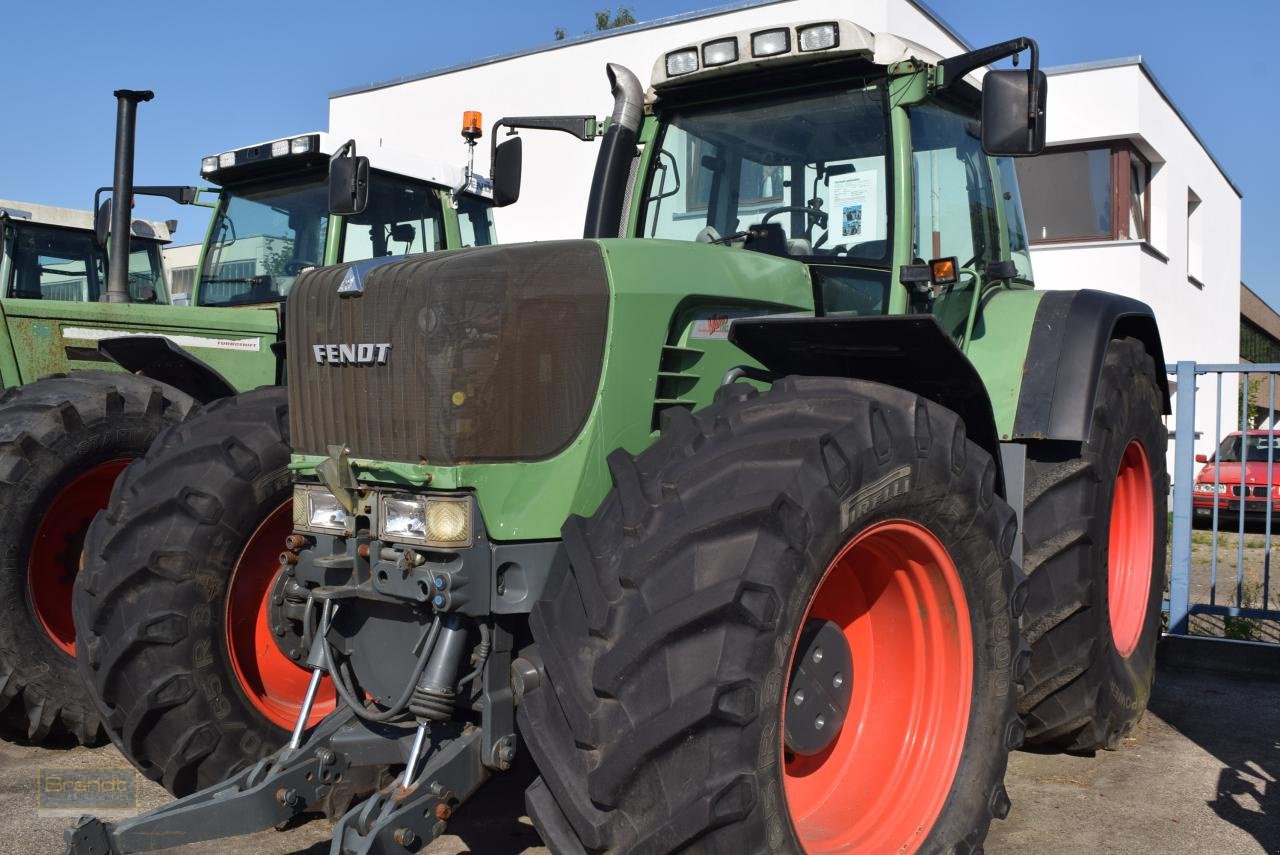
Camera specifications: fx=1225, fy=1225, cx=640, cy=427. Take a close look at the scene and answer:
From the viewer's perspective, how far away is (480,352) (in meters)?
3.08

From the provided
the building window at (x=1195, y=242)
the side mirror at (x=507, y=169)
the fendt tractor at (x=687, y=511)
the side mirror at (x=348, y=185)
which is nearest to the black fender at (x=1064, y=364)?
the fendt tractor at (x=687, y=511)

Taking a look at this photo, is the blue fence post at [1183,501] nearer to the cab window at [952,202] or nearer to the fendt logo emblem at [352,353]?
the cab window at [952,202]

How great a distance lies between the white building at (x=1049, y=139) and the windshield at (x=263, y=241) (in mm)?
8986

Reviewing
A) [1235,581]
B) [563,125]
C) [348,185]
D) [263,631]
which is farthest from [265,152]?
[1235,581]

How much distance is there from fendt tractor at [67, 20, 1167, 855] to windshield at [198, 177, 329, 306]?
9.19ft

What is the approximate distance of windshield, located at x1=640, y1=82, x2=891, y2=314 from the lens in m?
4.01

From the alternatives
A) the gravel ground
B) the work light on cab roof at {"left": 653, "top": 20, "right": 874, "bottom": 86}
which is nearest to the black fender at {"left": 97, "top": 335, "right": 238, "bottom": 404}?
the work light on cab roof at {"left": 653, "top": 20, "right": 874, "bottom": 86}

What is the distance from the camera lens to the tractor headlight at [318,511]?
10.8 ft

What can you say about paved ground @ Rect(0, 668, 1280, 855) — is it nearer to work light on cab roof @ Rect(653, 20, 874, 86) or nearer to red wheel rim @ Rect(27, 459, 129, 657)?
red wheel rim @ Rect(27, 459, 129, 657)

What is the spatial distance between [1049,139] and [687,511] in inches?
584

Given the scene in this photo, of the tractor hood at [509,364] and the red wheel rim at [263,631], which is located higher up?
the tractor hood at [509,364]

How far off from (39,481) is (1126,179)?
49.4 ft

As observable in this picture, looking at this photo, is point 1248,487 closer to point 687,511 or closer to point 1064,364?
point 1064,364

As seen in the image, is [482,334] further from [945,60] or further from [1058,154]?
[1058,154]
